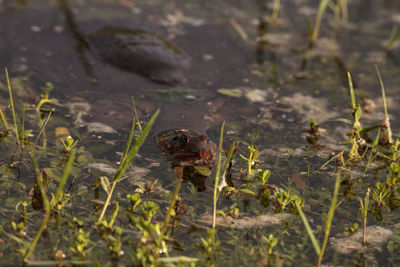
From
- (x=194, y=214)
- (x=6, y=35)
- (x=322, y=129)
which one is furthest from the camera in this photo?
(x=6, y=35)

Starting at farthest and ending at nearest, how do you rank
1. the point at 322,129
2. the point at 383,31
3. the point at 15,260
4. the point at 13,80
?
the point at 383,31, the point at 13,80, the point at 322,129, the point at 15,260

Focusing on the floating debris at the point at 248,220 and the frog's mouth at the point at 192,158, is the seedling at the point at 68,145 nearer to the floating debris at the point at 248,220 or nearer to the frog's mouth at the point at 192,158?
the frog's mouth at the point at 192,158

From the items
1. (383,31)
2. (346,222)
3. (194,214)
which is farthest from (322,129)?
(383,31)

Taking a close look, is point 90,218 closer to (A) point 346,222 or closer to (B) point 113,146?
(B) point 113,146

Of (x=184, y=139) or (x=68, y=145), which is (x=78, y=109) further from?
(x=184, y=139)

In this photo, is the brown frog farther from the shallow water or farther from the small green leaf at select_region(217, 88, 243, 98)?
the small green leaf at select_region(217, 88, 243, 98)
